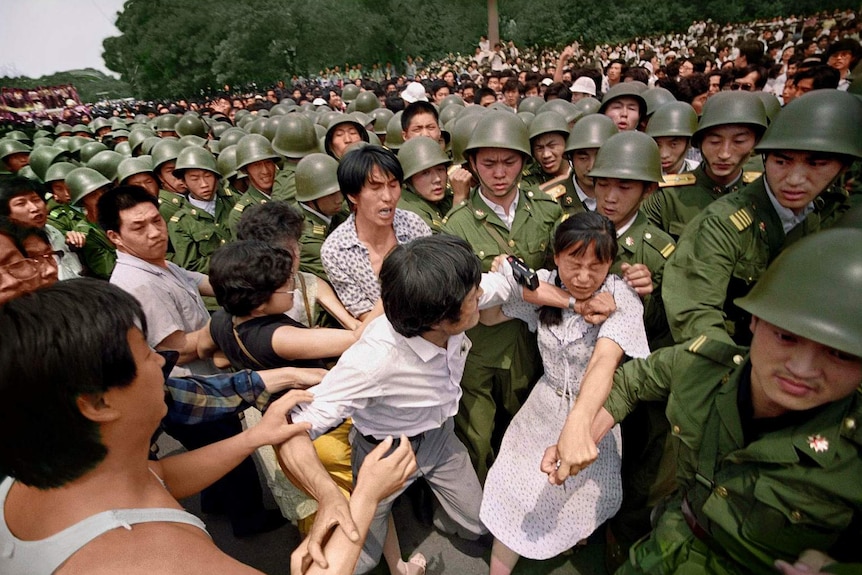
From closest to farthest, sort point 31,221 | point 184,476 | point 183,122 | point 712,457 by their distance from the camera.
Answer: point 712,457 → point 184,476 → point 31,221 → point 183,122

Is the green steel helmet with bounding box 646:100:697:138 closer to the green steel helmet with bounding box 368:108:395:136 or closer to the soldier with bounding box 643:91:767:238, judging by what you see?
the soldier with bounding box 643:91:767:238

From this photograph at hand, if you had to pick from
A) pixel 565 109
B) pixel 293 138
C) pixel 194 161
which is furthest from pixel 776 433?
pixel 293 138

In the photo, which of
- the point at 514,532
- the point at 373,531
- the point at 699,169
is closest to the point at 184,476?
the point at 373,531

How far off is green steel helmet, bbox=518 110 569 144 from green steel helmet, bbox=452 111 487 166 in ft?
2.21

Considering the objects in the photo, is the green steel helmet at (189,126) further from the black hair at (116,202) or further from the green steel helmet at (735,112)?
the green steel helmet at (735,112)

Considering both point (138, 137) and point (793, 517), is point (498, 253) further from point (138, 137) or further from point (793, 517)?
point (138, 137)

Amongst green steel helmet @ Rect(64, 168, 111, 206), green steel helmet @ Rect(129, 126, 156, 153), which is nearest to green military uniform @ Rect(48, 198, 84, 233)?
green steel helmet @ Rect(64, 168, 111, 206)

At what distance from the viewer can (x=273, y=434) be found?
183 centimetres

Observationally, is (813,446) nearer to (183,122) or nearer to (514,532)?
(514,532)

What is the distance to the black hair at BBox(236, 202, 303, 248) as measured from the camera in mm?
2771

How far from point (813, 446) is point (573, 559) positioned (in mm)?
1859

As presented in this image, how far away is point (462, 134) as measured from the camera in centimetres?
511

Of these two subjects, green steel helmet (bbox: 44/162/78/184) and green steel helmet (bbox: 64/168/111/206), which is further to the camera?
green steel helmet (bbox: 44/162/78/184)

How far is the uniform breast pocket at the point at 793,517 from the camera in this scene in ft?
4.48
